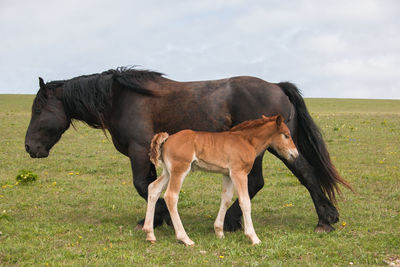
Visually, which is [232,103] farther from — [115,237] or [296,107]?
[115,237]

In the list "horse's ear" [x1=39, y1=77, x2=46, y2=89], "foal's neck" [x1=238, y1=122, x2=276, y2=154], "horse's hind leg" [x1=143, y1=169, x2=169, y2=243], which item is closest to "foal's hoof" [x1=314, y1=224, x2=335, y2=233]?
"foal's neck" [x1=238, y1=122, x2=276, y2=154]

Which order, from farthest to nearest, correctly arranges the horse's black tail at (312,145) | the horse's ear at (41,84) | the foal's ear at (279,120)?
the horse's ear at (41,84), the horse's black tail at (312,145), the foal's ear at (279,120)

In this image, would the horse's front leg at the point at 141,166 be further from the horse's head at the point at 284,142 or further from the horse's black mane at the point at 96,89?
the horse's head at the point at 284,142

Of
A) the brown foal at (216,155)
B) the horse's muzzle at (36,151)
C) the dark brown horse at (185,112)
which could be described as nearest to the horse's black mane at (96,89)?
the dark brown horse at (185,112)

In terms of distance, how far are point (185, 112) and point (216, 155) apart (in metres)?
1.13

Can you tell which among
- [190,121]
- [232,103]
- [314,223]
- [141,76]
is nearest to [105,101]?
[141,76]

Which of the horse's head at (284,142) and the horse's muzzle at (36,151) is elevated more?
the horse's head at (284,142)

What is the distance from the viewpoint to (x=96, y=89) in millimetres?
7109

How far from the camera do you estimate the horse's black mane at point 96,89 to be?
7.04 m

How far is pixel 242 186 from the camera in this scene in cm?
593

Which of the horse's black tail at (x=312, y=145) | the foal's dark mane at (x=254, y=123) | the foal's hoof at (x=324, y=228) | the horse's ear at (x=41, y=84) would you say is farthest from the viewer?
the horse's ear at (x=41, y=84)

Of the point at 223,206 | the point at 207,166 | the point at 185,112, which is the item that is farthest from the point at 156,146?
the point at 223,206

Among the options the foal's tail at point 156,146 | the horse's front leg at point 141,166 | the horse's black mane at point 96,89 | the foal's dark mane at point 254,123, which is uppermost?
the horse's black mane at point 96,89

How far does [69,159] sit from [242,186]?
984 centimetres
